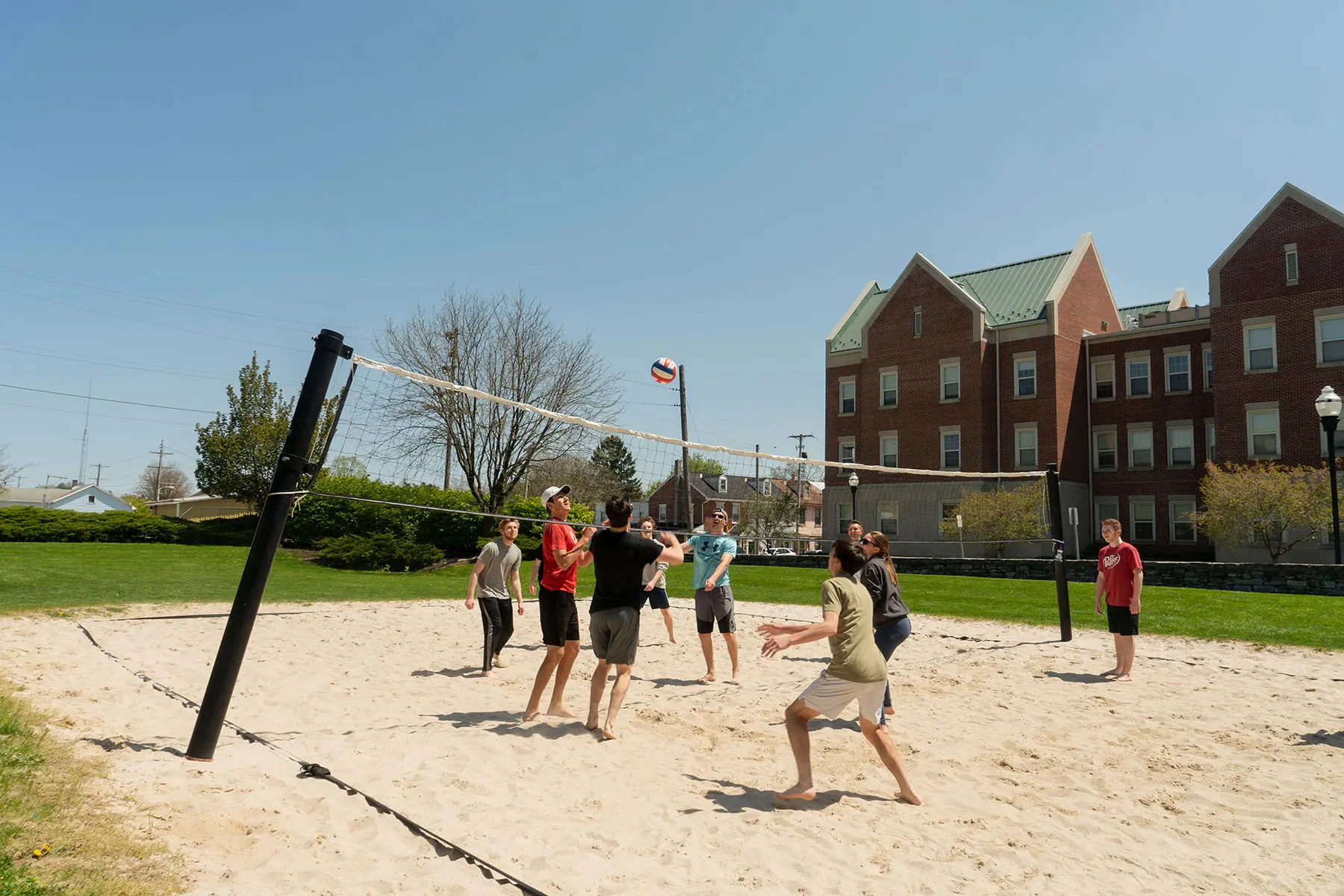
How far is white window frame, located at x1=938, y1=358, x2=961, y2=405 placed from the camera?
35.7 metres

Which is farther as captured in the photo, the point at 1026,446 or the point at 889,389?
the point at 889,389

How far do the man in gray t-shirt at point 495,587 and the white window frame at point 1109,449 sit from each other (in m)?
32.2

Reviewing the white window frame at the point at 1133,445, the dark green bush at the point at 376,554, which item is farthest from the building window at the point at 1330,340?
the dark green bush at the point at 376,554

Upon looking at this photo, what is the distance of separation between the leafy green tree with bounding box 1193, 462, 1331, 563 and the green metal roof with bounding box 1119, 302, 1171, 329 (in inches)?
520

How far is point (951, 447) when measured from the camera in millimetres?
35719

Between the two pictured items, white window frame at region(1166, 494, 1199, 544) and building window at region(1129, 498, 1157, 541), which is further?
building window at region(1129, 498, 1157, 541)

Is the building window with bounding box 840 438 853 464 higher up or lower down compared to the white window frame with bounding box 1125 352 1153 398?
lower down

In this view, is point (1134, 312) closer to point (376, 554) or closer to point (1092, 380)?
point (1092, 380)

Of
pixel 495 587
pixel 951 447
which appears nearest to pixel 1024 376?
pixel 951 447

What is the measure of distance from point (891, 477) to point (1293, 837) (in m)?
32.3

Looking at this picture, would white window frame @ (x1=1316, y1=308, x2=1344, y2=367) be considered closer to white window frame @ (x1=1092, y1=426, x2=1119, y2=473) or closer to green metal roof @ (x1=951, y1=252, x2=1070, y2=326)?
white window frame @ (x1=1092, y1=426, x2=1119, y2=473)

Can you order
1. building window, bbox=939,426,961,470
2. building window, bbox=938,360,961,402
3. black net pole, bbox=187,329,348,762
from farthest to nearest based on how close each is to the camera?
building window, bbox=938,360,961,402, building window, bbox=939,426,961,470, black net pole, bbox=187,329,348,762

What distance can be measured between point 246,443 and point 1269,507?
3901 centimetres

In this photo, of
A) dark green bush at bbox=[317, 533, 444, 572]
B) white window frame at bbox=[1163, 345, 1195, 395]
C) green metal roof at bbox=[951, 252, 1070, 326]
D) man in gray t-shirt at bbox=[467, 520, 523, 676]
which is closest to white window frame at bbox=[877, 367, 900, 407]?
green metal roof at bbox=[951, 252, 1070, 326]
